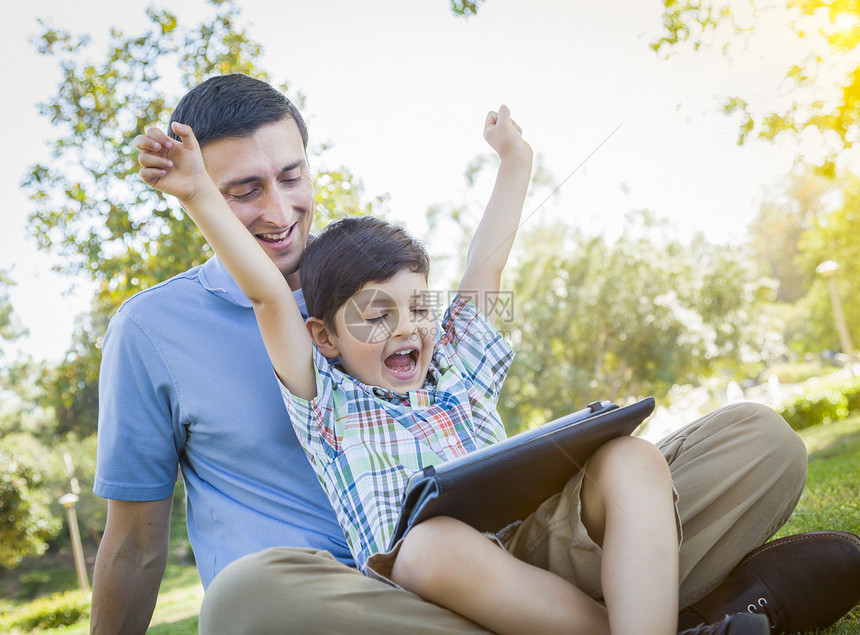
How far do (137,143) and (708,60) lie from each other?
5.52 m

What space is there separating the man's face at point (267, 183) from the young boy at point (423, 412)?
0.03m

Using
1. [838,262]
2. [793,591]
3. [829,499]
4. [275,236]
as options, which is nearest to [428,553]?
[793,591]

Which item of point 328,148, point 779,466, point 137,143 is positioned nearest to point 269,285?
point 137,143

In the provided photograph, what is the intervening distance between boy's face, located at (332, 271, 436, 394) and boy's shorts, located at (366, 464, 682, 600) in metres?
0.50

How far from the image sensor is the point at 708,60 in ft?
19.2

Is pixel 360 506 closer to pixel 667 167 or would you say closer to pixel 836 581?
pixel 836 581

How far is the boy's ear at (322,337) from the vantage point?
2.05 m

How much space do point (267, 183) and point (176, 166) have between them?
2.13 ft

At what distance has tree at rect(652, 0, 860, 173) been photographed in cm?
540

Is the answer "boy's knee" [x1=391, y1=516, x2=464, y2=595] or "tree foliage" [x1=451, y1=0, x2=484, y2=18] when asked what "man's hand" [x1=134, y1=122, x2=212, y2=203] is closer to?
"boy's knee" [x1=391, y1=516, x2=464, y2=595]

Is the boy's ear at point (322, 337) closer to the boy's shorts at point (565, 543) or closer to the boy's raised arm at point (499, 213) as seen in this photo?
the boy's raised arm at point (499, 213)

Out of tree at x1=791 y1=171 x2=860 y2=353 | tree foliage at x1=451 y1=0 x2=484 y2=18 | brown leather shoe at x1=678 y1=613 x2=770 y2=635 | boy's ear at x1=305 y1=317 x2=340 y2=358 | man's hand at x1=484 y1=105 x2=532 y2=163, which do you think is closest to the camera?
brown leather shoe at x1=678 y1=613 x2=770 y2=635

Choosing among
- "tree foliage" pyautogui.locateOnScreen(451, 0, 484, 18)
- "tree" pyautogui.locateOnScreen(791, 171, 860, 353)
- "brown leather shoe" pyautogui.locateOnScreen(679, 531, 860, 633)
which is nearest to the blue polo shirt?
"brown leather shoe" pyautogui.locateOnScreen(679, 531, 860, 633)

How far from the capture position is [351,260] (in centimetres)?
206
